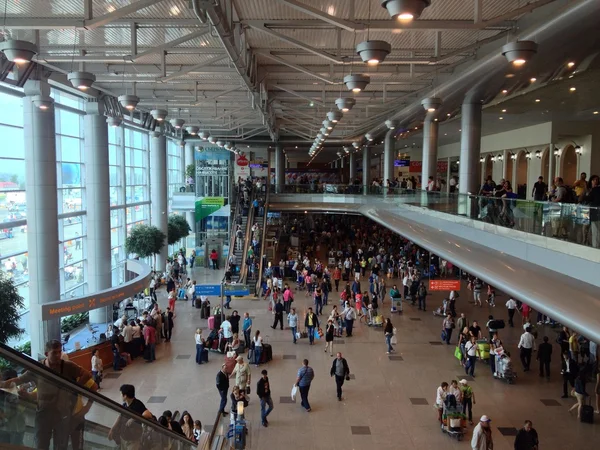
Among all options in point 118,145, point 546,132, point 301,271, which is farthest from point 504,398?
point 118,145

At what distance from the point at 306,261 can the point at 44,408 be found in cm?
2469

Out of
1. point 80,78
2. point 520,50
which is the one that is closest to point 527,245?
point 520,50

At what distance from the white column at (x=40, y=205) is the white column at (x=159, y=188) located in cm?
1568

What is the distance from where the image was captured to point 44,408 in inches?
123

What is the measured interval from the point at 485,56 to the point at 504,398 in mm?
8161

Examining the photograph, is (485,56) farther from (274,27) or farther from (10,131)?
(10,131)

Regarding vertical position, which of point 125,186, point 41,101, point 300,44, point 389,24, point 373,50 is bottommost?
point 125,186

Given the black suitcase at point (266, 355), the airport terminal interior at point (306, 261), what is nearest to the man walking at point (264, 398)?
the airport terminal interior at point (306, 261)

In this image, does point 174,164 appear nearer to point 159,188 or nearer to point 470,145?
point 159,188

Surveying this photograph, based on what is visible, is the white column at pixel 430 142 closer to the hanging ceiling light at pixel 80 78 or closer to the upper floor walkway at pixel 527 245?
the upper floor walkway at pixel 527 245

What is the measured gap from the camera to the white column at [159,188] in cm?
3278

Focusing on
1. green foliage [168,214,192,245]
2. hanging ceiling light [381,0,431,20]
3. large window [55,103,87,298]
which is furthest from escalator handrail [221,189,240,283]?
hanging ceiling light [381,0,431,20]

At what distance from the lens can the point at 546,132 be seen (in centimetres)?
2764

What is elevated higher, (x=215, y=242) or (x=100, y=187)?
(x=100, y=187)
